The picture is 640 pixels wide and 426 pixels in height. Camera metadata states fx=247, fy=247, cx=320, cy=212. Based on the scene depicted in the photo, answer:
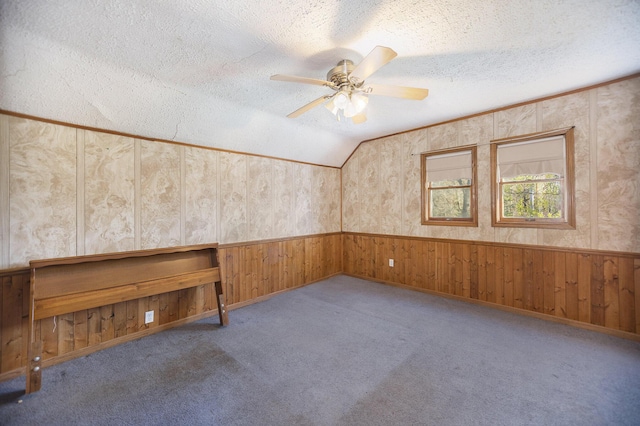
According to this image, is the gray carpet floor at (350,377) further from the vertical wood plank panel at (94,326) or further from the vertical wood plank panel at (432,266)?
the vertical wood plank panel at (432,266)

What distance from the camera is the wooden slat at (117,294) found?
6.54 feet

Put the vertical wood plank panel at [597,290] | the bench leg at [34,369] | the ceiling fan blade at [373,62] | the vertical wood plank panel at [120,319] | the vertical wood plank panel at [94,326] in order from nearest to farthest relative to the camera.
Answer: the ceiling fan blade at [373,62] → the bench leg at [34,369] → the vertical wood plank panel at [94,326] → the vertical wood plank panel at [120,319] → the vertical wood plank panel at [597,290]

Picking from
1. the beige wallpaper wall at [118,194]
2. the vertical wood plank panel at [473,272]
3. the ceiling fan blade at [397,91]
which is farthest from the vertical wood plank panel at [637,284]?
the beige wallpaper wall at [118,194]

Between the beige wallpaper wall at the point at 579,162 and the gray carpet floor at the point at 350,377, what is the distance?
3.39 feet

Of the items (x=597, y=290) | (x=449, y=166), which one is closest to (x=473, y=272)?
(x=597, y=290)

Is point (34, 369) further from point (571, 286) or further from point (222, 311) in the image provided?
point (571, 286)

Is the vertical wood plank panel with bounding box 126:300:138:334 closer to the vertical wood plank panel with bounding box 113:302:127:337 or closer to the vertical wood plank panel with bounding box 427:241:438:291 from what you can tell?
the vertical wood plank panel with bounding box 113:302:127:337

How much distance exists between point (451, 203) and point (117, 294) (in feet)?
13.7

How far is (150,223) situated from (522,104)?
4.60 metres

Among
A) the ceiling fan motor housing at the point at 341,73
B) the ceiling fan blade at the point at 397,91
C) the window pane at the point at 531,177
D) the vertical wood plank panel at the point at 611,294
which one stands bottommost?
the vertical wood plank panel at the point at 611,294

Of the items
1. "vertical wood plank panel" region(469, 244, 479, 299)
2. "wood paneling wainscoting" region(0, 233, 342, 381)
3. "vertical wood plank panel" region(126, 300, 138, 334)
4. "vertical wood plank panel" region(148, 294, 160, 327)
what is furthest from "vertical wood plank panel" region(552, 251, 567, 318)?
"vertical wood plank panel" region(126, 300, 138, 334)

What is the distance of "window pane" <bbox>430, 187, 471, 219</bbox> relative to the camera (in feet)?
11.7

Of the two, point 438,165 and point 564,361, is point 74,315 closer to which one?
point 564,361

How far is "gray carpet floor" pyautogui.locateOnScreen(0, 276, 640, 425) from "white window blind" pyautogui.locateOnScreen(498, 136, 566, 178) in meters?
1.77
